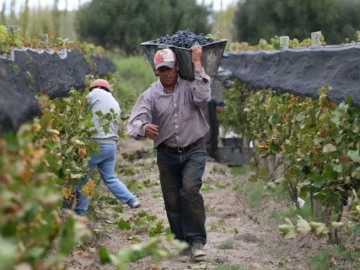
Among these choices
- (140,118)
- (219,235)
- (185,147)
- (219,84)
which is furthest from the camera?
(219,84)

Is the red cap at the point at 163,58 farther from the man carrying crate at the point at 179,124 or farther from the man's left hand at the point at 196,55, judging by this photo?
the man's left hand at the point at 196,55

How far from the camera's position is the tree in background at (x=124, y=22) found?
36.8 metres

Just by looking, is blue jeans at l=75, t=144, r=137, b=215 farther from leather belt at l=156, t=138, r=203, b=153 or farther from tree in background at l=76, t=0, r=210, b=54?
tree in background at l=76, t=0, r=210, b=54

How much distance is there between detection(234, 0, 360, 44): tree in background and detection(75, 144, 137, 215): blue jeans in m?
22.7

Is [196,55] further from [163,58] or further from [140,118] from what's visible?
[140,118]

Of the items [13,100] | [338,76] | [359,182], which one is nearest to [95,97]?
[338,76]

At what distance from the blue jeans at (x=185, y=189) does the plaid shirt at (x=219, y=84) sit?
5818 millimetres

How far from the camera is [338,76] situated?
6.99 m

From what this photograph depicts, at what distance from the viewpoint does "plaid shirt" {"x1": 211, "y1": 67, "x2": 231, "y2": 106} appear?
1307cm

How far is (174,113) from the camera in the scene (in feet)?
23.1

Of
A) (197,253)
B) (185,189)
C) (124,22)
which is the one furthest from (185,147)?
(124,22)

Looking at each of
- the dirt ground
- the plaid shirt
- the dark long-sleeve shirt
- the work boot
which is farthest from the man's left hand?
the plaid shirt

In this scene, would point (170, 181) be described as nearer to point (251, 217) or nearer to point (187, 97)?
point (187, 97)

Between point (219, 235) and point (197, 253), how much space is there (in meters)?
1.39
